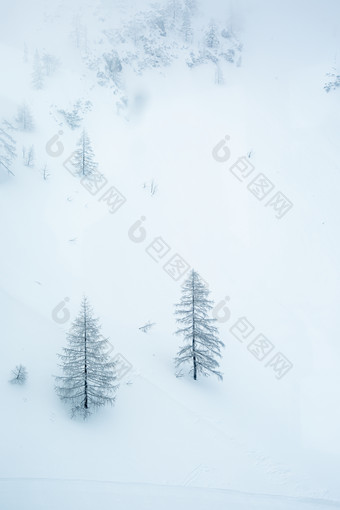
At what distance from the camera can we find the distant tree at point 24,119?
130 ft

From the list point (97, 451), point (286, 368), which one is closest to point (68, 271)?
point (97, 451)

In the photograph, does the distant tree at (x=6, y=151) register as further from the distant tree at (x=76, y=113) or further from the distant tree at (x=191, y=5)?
the distant tree at (x=191, y=5)

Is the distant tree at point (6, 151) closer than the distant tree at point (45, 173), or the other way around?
the distant tree at point (6, 151)

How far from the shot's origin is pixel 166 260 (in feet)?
103

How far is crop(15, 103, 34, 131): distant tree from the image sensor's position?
3950 cm

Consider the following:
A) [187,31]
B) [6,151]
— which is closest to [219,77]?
[187,31]

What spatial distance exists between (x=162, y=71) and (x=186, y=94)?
824 cm

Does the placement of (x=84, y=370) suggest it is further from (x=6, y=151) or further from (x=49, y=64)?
(x=49, y=64)

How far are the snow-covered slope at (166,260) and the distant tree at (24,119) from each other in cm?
152

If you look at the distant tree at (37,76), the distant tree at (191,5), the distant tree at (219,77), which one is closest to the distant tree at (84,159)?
the distant tree at (37,76)

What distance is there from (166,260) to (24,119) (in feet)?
96.3

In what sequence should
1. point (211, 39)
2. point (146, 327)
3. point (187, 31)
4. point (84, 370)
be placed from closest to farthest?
point (84, 370) → point (146, 327) → point (211, 39) → point (187, 31)

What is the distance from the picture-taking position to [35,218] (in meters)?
30.2

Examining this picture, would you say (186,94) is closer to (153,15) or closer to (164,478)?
(153,15)
